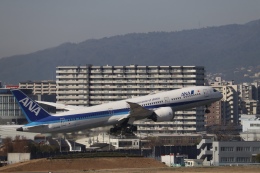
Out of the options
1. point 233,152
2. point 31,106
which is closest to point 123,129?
point 31,106

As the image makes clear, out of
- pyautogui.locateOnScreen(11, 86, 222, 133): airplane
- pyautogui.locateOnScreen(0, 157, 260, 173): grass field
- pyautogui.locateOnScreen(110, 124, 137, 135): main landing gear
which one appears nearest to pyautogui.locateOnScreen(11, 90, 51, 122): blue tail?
pyautogui.locateOnScreen(11, 86, 222, 133): airplane

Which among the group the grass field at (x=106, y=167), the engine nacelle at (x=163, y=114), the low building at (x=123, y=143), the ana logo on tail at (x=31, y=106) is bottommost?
the grass field at (x=106, y=167)

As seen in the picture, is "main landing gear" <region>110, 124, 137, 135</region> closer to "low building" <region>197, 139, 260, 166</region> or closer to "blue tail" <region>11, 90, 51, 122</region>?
"blue tail" <region>11, 90, 51, 122</region>

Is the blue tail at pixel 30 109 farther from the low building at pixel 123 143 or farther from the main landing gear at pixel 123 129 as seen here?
the low building at pixel 123 143

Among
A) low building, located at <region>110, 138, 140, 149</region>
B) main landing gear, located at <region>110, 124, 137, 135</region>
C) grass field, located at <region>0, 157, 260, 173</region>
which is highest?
main landing gear, located at <region>110, 124, 137, 135</region>

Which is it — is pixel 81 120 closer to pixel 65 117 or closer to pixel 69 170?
pixel 65 117

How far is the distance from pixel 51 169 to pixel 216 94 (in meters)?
32.4

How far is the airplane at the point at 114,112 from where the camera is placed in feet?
442

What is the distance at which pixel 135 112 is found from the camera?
139000 millimetres

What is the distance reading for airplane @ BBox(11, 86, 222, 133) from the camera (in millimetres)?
134750

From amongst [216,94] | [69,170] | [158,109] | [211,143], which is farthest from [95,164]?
[211,143]

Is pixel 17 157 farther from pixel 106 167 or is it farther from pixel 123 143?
pixel 123 143

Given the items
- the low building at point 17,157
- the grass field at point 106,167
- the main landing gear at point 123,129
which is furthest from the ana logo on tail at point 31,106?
the low building at point 17,157

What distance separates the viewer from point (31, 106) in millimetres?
134625
